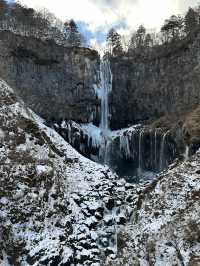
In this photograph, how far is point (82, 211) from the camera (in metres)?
22.1

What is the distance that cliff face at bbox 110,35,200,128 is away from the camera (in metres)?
47.6

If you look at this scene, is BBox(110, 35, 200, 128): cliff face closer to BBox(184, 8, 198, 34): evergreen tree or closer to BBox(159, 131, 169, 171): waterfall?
BBox(159, 131, 169, 171): waterfall

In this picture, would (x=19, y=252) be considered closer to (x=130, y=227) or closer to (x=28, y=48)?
(x=130, y=227)

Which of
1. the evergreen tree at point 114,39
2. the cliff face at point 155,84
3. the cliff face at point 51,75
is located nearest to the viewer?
the cliff face at point 51,75

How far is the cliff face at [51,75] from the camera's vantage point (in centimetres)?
4659

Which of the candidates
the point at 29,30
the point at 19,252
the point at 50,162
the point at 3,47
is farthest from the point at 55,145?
the point at 29,30

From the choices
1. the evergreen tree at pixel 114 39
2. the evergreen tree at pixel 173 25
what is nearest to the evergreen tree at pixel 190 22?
the evergreen tree at pixel 173 25

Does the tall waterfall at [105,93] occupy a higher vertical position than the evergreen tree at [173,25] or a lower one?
lower

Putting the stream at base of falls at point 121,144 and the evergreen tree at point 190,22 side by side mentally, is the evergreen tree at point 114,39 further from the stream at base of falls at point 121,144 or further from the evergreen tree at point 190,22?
the stream at base of falls at point 121,144

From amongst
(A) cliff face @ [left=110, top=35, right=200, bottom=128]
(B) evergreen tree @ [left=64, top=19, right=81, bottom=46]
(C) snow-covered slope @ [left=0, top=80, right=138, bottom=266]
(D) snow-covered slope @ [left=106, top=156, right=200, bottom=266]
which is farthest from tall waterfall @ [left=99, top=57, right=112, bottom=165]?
(D) snow-covered slope @ [left=106, top=156, right=200, bottom=266]

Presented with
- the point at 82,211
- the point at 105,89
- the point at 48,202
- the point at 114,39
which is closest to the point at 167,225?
the point at 82,211

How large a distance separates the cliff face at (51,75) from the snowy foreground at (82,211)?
19.9 m

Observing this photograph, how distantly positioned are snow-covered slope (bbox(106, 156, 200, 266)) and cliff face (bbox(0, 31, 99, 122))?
26.3 metres

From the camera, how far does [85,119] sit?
50656 mm
